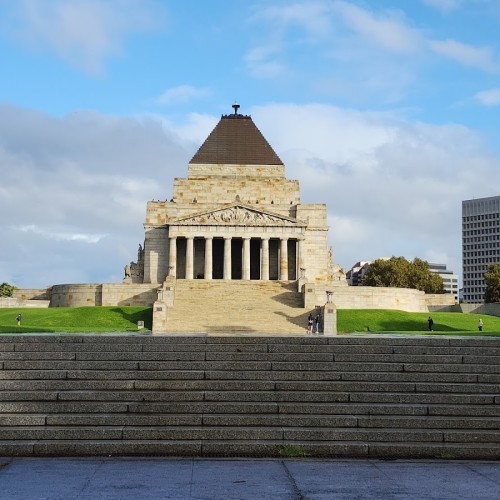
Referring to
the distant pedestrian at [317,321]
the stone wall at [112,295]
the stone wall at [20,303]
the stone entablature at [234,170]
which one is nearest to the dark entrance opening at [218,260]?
the stone entablature at [234,170]

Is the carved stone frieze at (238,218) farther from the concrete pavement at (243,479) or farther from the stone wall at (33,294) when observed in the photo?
the concrete pavement at (243,479)

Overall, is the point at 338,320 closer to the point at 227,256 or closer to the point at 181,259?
the point at 227,256

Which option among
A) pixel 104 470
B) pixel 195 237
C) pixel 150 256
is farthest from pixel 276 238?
pixel 104 470

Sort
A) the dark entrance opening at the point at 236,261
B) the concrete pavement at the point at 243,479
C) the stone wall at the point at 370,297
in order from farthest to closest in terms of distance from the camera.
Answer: the dark entrance opening at the point at 236,261, the stone wall at the point at 370,297, the concrete pavement at the point at 243,479

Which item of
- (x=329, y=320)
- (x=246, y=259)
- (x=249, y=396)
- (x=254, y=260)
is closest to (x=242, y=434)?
(x=249, y=396)

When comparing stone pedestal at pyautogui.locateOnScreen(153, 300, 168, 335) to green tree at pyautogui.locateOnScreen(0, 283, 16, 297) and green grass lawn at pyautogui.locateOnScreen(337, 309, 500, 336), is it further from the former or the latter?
green tree at pyautogui.locateOnScreen(0, 283, 16, 297)

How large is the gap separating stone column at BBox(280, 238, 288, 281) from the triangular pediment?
6.64 ft

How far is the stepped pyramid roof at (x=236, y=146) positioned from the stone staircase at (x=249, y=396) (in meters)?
68.0

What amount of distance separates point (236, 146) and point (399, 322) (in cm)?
3963

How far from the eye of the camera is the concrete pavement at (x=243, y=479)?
10.4m

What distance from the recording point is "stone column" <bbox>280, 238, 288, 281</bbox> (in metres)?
76.2

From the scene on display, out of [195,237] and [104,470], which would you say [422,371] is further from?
[195,237]

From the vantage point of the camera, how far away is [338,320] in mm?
56062

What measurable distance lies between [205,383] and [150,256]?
63.4 m
